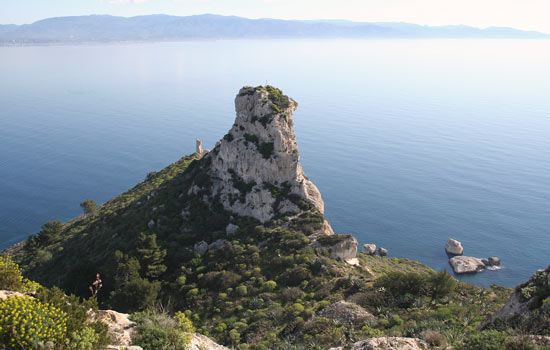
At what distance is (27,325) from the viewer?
1129 cm

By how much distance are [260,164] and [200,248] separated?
44.3 feet

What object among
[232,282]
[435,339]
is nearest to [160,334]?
[435,339]

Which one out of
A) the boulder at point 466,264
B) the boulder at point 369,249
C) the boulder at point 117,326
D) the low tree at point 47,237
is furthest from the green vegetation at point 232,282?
the boulder at point 466,264

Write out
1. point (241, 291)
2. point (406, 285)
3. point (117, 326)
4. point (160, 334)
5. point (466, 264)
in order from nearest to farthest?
point (160, 334)
point (117, 326)
point (406, 285)
point (241, 291)
point (466, 264)

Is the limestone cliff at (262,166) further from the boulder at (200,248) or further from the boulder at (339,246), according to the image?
the boulder at (339,246)

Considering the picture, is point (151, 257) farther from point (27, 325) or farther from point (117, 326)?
point (27, 325)

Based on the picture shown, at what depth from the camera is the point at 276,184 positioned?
4772cm

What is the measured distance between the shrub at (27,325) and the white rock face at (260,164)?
33951mm

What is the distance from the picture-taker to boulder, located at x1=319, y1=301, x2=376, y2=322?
24734 millimetres

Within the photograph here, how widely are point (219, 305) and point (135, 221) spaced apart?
865 inches

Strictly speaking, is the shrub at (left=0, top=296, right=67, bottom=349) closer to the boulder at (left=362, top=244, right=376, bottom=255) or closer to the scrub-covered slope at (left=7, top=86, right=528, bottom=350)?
the scrub-covered slope at (left=7, top=86, right=528, bottom=350)

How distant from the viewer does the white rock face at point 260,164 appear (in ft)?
153

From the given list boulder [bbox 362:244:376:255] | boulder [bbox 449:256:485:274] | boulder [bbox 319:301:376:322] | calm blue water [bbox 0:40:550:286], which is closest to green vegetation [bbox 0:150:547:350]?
boulder [bbox 319:301:376:322]

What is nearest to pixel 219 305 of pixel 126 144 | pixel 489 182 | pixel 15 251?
pixel 15 251
